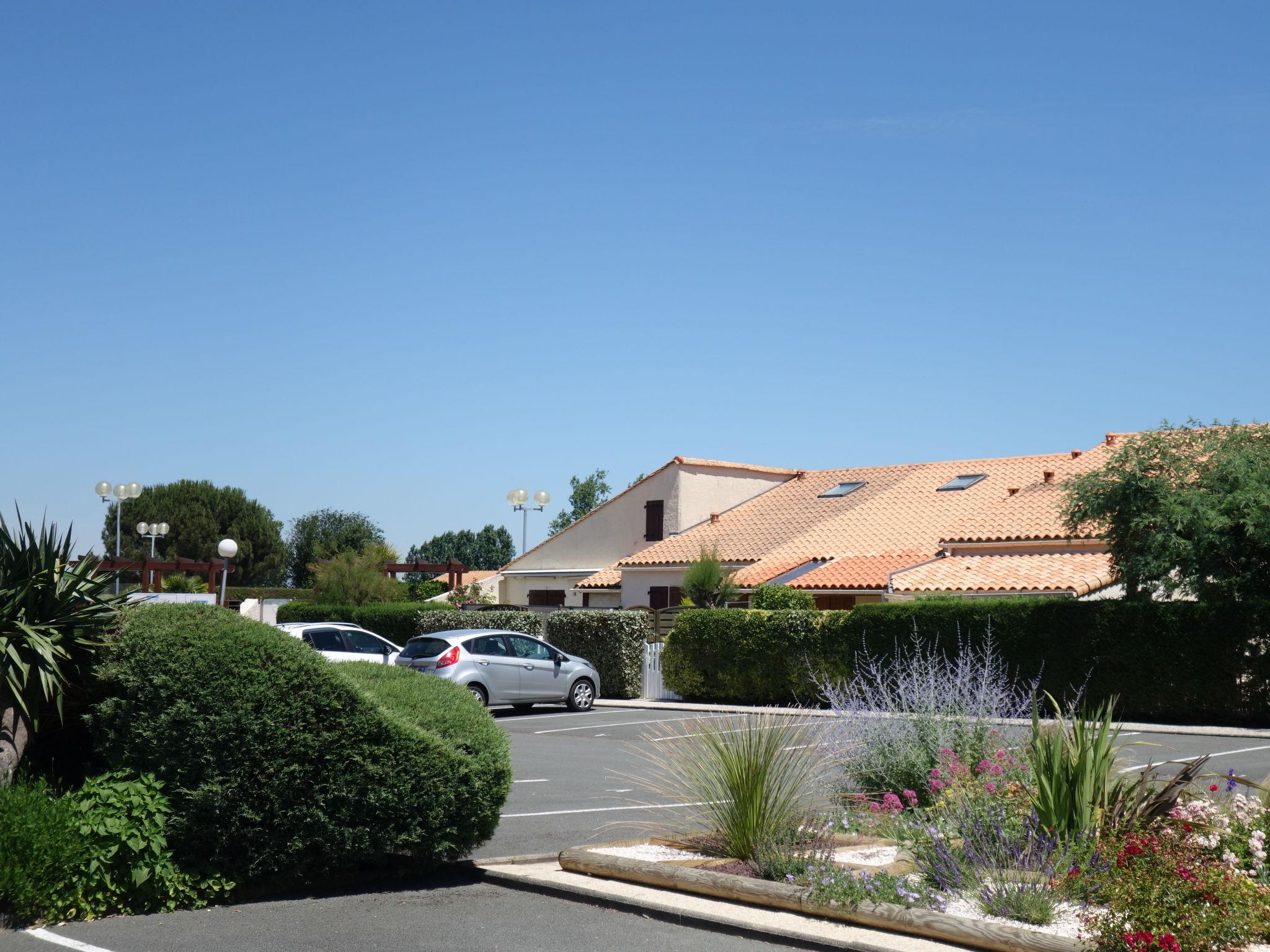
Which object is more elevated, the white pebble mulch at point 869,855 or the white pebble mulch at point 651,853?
the white pebble mulch at point 869,855

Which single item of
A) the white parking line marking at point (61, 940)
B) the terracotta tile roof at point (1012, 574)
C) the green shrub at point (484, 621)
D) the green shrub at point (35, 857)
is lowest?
the white parking line marking at point (61, 940)

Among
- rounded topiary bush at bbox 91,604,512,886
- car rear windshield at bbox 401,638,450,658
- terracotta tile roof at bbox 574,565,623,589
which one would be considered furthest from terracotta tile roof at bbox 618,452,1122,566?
rounded topiary bush at bbox 91,604,512,886

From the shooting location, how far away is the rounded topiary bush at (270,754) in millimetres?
7309

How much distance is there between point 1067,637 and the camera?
71.6 ft

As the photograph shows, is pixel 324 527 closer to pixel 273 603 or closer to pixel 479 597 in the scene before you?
pixel 273 603

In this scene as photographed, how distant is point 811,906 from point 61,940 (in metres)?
4.02

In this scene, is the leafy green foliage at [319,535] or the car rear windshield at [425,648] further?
the leafy green foliage at [319,535]

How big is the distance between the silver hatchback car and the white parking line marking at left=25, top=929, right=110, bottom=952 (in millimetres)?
14275

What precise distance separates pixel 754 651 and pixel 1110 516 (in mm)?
7703

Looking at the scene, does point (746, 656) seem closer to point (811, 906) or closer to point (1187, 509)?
point (1187, 509)

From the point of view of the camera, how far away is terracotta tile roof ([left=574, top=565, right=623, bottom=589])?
40.6 meters

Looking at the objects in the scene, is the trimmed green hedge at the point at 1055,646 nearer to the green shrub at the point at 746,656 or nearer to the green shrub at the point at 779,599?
the green shrub at the point at 746,656

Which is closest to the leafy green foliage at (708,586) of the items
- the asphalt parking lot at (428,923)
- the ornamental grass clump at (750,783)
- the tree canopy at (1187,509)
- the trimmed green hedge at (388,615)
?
the trimmed green hedge at (388,615)

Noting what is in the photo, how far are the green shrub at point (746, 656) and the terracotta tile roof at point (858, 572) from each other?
3851mm
